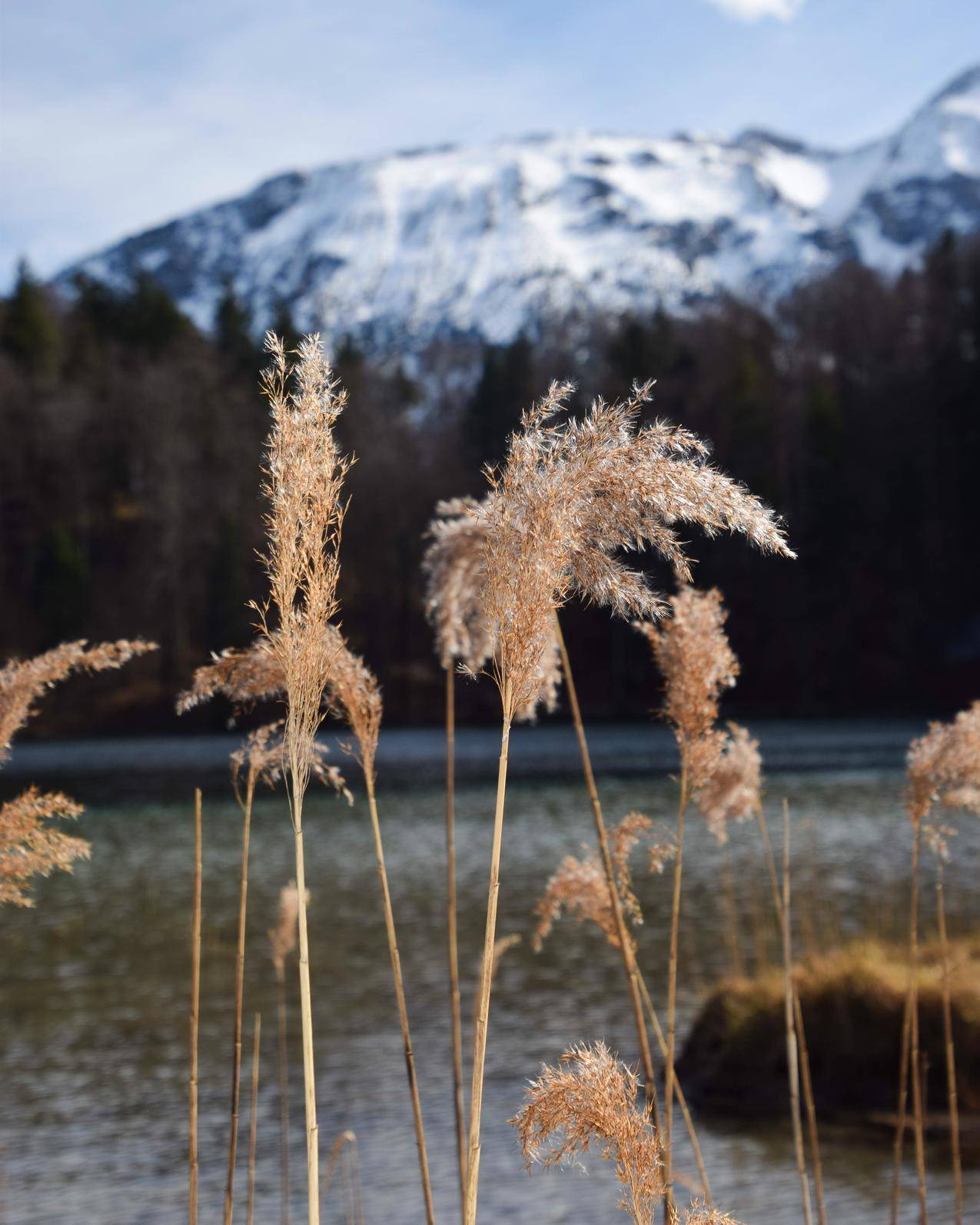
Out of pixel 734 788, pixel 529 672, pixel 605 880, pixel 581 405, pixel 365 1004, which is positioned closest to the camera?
pixel 529 672

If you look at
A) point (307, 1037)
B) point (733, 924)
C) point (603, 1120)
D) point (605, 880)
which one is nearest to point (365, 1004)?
point (733, 924)

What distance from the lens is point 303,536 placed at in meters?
2.48

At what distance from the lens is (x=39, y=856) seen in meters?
3.36

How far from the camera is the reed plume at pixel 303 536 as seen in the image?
2465mm

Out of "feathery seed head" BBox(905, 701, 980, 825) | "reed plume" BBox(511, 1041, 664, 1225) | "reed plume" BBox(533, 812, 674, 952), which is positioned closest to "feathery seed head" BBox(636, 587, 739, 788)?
"reed plume" BBox(533, 812, 674, 952)

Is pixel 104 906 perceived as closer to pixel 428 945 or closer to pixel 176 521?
pixel 428 945

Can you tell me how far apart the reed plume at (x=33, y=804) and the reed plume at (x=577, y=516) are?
4.13ft

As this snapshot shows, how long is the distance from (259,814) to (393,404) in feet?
132

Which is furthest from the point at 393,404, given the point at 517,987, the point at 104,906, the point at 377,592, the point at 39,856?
the point at 39,856

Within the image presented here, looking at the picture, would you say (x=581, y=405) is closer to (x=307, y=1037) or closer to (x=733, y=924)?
(x=733, y=924)

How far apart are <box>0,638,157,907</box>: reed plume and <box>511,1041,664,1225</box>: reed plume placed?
136 cm

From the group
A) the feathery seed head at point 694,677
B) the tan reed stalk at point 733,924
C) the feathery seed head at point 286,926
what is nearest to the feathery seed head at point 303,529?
the feathery seed head at point 694,677

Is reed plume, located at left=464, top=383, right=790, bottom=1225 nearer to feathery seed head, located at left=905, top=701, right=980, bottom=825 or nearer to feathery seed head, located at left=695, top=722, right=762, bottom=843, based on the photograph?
feathery seed head, located at left=905, top=701, right=980, bottom=825

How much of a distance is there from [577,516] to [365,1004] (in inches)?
478
